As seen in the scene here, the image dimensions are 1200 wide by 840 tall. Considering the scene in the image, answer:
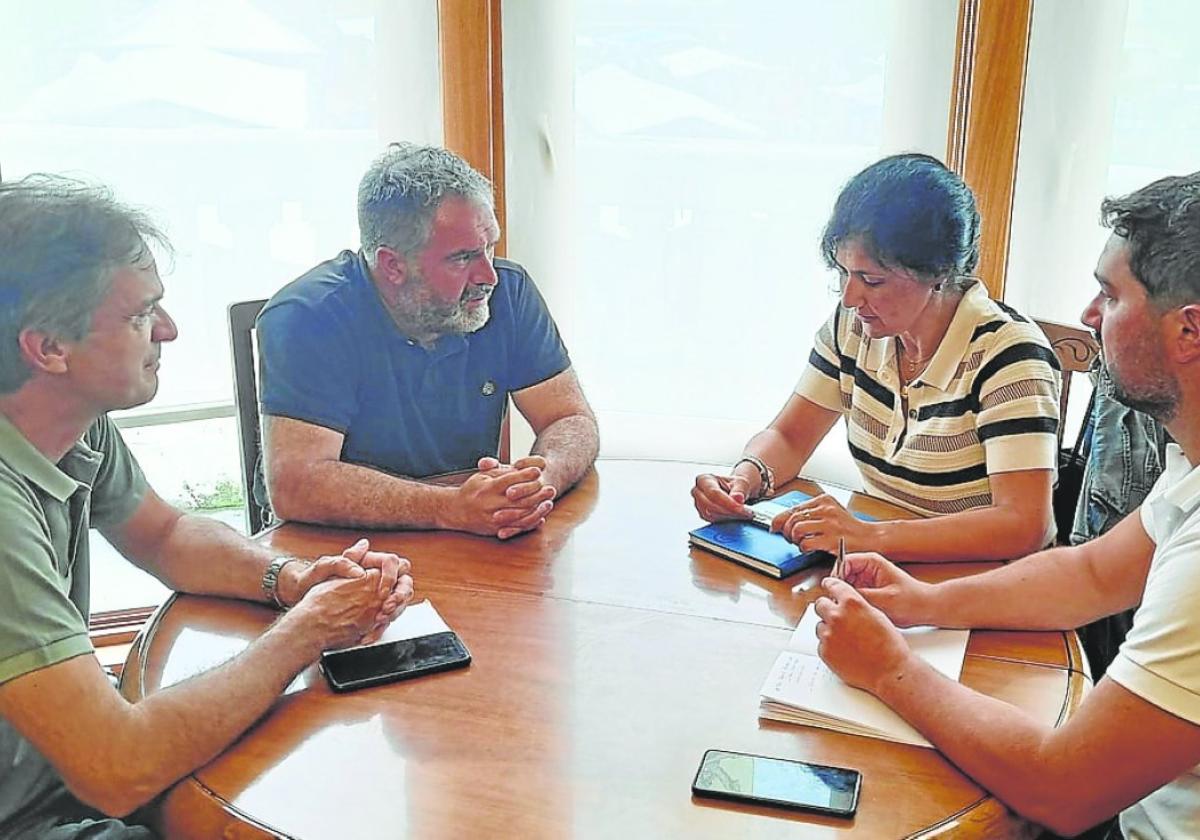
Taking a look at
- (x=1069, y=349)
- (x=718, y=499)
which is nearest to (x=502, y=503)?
(x=718, y=499)

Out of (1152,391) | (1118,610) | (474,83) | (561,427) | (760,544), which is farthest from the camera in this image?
(474,83)

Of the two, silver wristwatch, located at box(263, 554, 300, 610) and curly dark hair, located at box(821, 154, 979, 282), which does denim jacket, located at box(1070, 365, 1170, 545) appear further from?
silver wristwatch, located at box(263, 554, 300, 610)

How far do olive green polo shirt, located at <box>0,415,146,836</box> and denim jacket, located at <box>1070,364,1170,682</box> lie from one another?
1.48 m

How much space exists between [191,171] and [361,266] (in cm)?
83

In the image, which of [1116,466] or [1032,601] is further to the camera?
[1116,466]

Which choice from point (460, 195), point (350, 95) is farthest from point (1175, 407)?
point (350, 95)

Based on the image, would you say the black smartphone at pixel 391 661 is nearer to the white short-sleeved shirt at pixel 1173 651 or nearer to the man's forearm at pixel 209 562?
the man's forearm at pixel 209 562

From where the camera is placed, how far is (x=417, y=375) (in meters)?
2.25

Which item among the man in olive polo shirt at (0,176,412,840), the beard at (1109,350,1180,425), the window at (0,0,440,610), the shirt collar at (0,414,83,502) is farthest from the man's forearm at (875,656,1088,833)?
the window at (0,0,440,610)

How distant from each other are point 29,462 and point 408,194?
103cm

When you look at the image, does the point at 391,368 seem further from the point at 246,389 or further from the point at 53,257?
the point at 53,257

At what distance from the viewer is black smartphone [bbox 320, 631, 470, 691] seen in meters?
1.38

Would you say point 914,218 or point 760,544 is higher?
point 914,218

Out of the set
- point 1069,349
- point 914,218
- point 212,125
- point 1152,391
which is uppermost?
point 212,125
